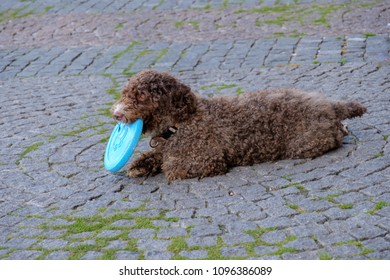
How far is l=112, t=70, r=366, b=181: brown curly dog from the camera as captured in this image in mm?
6887

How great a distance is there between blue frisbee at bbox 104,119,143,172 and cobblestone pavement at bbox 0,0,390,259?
16 cm

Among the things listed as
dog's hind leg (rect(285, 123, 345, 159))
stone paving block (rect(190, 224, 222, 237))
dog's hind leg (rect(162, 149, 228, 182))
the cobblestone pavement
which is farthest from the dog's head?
stone paving block (rect(190, 224, 222, 237))

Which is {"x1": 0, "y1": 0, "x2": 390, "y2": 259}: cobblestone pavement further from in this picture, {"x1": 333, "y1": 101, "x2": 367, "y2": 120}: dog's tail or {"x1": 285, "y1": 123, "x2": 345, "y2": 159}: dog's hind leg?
{"x1": 333, "y1": 101, "x2": 367, "y2": 120}: dog's tail

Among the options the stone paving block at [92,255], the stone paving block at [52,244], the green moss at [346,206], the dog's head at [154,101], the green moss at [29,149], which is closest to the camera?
the stone paving block at [92,255]

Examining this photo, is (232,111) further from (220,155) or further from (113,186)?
(113,186)

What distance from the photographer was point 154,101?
6844mm

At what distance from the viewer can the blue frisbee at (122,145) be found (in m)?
6.93

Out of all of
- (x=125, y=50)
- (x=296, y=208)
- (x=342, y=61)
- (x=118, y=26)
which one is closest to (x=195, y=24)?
(x=118, y=26)

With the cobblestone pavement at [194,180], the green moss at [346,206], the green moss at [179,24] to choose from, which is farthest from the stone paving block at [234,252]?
the green moss at [179,24]

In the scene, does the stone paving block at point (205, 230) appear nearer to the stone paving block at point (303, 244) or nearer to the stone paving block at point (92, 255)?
the stone paving block at point (303, 244)

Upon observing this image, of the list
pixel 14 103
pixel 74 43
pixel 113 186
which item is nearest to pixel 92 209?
pixel 113 186

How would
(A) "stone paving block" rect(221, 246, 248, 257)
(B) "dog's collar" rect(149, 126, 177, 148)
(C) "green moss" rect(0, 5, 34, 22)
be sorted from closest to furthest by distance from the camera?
(A) "stone paving block" rect(221, 246, 248, 257) < (B) "dog's collar" rect(149, 126, 177, 148) < (C) "green moss" rect(0, 5, 34, 22)

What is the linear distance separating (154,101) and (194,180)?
828 millimetres

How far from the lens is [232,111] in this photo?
7094mm
